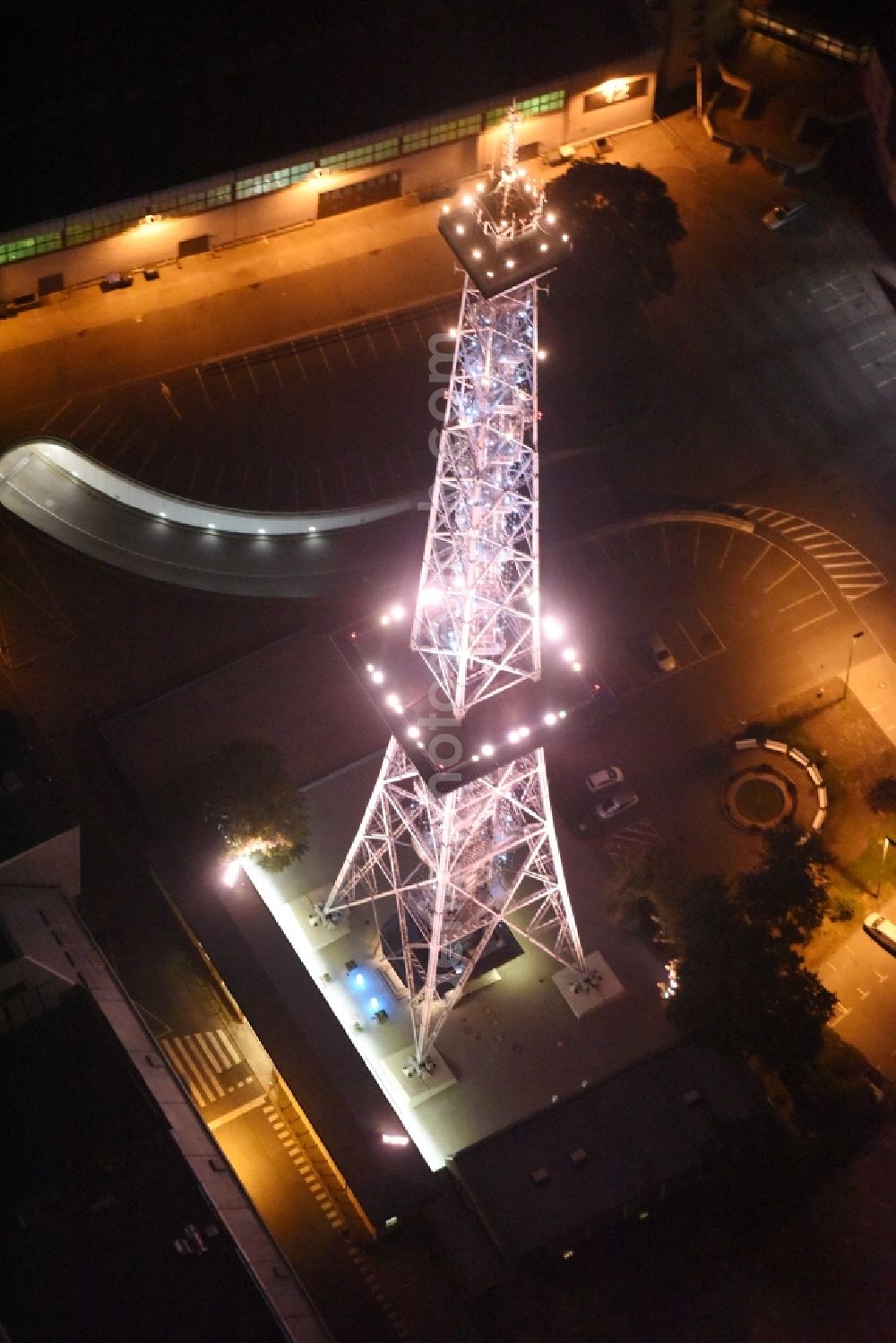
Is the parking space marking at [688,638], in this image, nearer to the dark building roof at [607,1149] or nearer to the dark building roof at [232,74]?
the dark building roof at [607,1149]

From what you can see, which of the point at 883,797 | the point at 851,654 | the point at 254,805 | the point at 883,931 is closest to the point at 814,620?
the point at 851,654

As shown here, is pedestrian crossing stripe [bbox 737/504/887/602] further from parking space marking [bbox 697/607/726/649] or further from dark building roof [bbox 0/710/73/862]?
dark building roof [bbox 0/710/73/862]

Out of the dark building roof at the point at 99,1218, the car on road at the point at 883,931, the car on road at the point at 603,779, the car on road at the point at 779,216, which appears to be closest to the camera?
the dark building roof at the point at 99,1218

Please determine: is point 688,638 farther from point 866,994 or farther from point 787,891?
point 866,994

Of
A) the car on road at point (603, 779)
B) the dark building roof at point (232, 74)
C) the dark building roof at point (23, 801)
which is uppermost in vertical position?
the dark building roof at point (232, 74)

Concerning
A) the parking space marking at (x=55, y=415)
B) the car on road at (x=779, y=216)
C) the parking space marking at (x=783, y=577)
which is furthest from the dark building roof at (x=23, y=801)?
the car on road at (x=779, y=216)

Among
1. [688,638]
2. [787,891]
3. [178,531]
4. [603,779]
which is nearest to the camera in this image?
[787,891]

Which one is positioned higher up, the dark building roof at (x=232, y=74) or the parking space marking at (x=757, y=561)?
the dark building roof at (x=232, y=74)

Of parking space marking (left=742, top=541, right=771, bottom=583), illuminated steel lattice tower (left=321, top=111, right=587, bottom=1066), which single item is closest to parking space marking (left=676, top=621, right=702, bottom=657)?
parking space marking (left=742, top=541, right=771, bottom=583)
